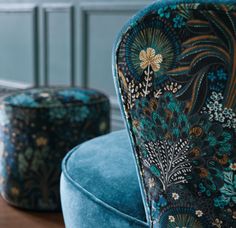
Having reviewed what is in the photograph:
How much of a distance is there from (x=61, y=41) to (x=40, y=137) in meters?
1.01

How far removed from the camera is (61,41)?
2.12 m

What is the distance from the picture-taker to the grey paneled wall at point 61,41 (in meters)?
1.91

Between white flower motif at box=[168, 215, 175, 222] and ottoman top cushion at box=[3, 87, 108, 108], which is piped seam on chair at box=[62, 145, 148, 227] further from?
ottoman top cushion at box=[3, 87, 108, 108]

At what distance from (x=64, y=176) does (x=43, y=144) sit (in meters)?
0.49

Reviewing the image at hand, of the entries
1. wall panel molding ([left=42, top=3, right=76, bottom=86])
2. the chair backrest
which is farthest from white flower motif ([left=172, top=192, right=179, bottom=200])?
wall panel molding ([left=42, top=3, right=76, bottom=86])

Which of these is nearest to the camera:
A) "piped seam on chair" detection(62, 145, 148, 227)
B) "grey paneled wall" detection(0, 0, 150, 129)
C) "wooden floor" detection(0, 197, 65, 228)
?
"piped seam on chair" detection(62, 145, 148, 227)

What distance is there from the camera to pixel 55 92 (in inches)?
50.2

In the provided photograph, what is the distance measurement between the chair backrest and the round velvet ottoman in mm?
703

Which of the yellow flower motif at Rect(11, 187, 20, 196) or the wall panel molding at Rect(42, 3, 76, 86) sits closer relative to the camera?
the yellow flower motif at Rect(11, 187, 20, 196)

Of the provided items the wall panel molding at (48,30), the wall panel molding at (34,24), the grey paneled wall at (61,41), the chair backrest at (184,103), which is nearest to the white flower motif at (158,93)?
the chair backrest at (184,103)

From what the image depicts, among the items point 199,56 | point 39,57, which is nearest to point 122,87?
point 199,56

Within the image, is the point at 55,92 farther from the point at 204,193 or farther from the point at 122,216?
the point at 204,193

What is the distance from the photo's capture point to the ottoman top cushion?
1.19m

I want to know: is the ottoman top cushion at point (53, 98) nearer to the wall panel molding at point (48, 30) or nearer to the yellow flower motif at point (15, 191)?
the yellow flower motif at point (15, 191)
